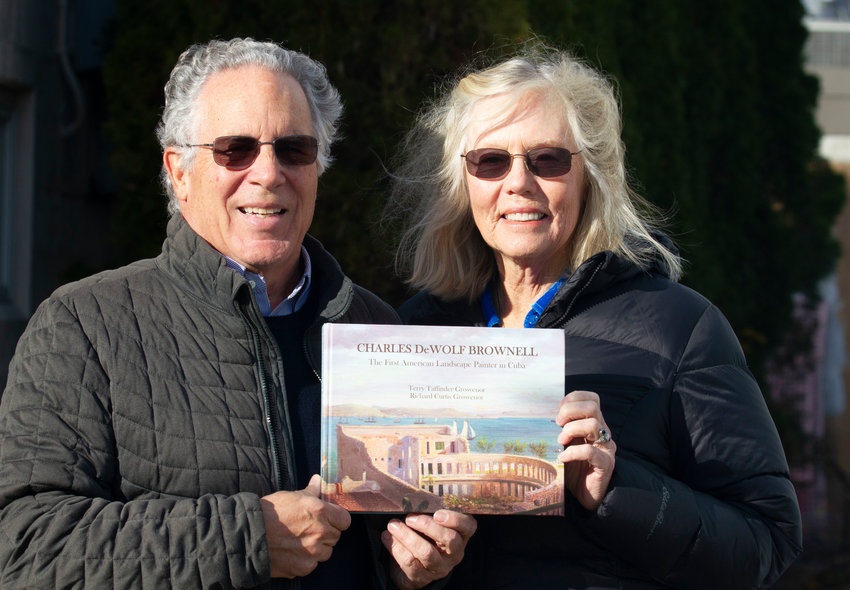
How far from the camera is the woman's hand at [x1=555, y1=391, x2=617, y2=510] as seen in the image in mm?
2133

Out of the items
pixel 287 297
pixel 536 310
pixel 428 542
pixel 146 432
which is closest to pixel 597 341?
pixel 536 310

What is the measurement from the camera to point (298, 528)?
210 cm

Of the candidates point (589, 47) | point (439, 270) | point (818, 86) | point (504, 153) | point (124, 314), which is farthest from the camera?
point (818, 86)

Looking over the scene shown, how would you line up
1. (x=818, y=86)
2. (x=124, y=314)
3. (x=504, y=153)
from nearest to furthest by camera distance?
(x=124, y=314), (x=504, y=153), (x=818, y=86)

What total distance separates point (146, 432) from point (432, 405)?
63 centimetres

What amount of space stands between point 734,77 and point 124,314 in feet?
24.2

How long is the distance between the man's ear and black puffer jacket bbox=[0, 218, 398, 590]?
17 centimetres

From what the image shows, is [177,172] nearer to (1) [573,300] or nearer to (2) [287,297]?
(2) [287,297]

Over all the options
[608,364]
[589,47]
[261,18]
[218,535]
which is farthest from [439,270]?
[589,47]

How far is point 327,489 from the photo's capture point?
2129 mm

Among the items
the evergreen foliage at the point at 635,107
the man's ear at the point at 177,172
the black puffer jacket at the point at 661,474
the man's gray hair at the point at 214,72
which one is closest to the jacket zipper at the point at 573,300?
the black puffer jacket at the point at 661,474

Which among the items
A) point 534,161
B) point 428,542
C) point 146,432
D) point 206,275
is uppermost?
point 534,161

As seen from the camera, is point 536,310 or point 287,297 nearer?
point 287,297

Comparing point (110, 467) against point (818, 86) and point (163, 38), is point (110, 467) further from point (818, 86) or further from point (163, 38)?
point (818, 86)
